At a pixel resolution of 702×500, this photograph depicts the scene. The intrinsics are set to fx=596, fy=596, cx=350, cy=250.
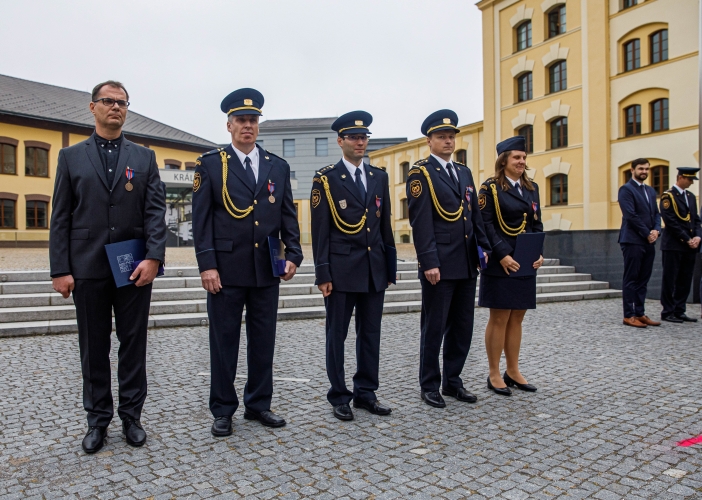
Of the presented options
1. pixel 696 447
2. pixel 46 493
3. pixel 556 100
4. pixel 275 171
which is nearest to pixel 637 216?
pixel 696 447

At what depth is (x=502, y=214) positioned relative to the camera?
16.9 feet

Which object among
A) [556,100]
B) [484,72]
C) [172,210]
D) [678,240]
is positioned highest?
[484,72]

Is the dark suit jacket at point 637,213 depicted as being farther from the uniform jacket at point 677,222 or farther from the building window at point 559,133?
the building window at point 559,133

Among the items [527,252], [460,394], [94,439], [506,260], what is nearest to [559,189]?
[527,252]

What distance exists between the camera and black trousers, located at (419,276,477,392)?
15.8ft

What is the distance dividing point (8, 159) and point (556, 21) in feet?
98.9

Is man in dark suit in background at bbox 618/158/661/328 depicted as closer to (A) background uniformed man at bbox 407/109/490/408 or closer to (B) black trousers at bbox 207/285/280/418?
(A) background uniformed man at bbox 407/109/490/408

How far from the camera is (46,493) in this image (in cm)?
308

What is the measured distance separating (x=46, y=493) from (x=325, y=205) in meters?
2.56

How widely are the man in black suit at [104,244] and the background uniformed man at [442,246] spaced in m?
2.00

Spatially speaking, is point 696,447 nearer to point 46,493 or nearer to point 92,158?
point 46,493

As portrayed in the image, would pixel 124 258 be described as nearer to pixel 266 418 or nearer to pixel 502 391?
pixel 266 418

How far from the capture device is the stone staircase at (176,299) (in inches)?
337

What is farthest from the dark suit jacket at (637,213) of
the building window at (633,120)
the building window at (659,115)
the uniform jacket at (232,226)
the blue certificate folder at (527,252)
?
the building window at (633,120)
